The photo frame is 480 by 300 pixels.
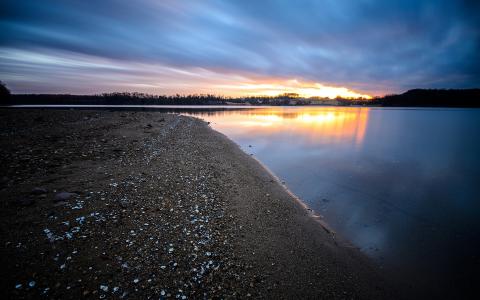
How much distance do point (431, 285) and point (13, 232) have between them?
42.2 ft

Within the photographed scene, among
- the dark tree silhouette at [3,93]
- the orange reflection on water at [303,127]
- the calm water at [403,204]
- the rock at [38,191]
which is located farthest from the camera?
the dark tree silhouette at [3,93]

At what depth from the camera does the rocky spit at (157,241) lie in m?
4.55

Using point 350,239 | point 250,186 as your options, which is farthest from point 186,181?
point 350,239

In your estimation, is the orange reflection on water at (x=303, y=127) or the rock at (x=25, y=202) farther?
the orange reflection on water at (x=303, y=127)

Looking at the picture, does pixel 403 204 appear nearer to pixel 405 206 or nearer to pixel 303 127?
pixel 405 206

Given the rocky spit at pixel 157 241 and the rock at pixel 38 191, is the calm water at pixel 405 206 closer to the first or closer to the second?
the rocky spit at pixel 157 241

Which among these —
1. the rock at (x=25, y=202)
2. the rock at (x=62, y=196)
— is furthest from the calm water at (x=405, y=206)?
the rock at (x=25, y=202)

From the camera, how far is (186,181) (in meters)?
10.7

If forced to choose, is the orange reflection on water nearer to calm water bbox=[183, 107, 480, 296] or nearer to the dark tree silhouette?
calm water bbox=[183, 107, 480, 296]

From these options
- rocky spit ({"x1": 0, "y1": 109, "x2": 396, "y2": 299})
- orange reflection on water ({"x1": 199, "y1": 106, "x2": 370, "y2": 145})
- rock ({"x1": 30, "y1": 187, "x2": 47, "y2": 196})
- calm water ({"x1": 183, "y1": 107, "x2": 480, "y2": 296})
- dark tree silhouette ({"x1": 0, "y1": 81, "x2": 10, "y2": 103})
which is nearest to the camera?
rocky spit ({"x1": 0, "y1": 109, "x2": 396, "y2": 299})

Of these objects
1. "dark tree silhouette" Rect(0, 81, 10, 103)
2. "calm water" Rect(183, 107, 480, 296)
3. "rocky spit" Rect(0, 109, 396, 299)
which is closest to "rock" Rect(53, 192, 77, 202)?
"rocky spit" Rect(0, 109, 396, 299)

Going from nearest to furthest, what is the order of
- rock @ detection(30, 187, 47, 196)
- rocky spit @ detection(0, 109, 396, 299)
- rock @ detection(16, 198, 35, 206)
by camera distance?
rocky spit @ detection(0, 109, 396, 299)
rock @ detection(16, 198, 35, 206)
rock @ detection(30, 187, 47, 196)

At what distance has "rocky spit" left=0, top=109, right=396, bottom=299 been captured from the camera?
455 centimetres

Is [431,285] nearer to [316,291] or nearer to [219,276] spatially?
[316,291]
